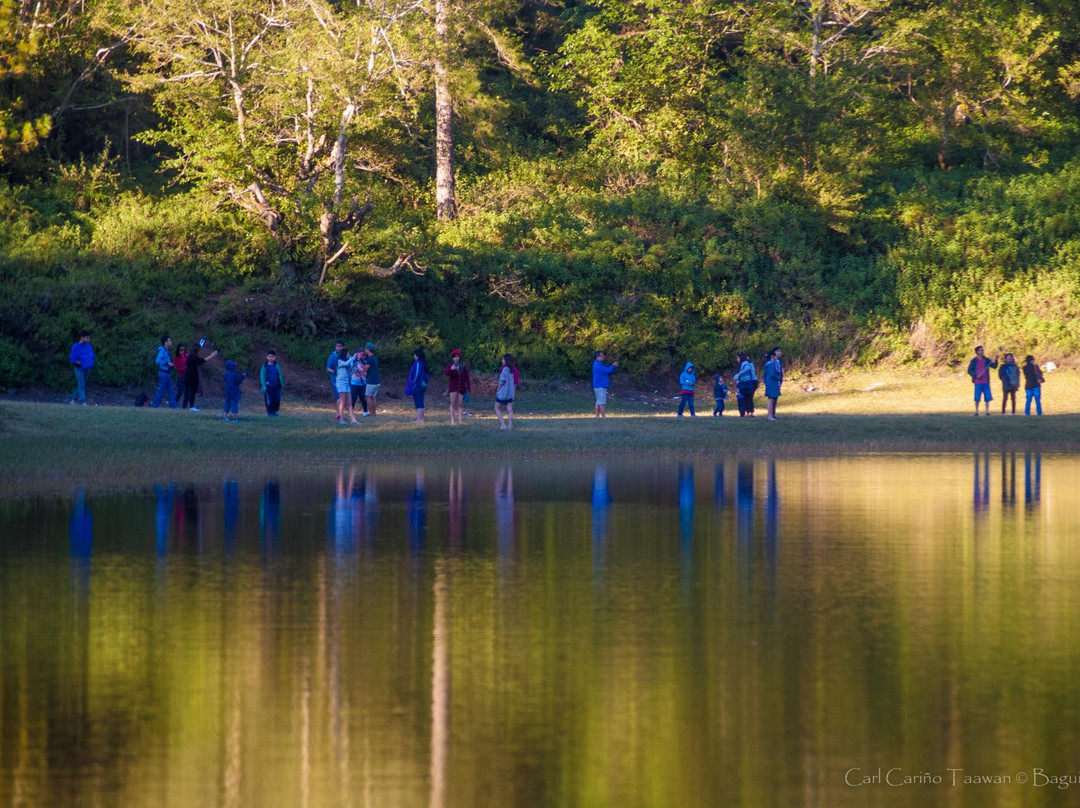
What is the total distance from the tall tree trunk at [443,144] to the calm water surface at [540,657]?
81.1 feet

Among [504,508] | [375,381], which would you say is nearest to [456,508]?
[504,508]

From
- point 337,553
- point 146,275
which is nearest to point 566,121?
point 146,275

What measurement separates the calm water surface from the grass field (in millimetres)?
5530

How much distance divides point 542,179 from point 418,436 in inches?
767

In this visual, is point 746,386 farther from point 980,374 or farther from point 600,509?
point 600,509

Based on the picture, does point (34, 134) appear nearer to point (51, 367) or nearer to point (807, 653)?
point (51, 367)

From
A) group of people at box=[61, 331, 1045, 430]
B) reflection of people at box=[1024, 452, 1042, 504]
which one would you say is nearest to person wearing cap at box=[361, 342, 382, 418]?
group of people at box=[61, 331, 1045, 430]

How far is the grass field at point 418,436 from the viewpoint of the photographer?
2280 centimetres

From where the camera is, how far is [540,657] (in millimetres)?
9875

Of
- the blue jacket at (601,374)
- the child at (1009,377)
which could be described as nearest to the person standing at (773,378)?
the blue jacket at (601,374)

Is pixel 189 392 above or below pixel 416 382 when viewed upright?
below

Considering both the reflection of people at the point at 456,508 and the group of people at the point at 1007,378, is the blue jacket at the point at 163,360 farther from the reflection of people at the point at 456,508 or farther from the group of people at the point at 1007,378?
the group of people at the point at 1007,378

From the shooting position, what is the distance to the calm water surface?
7527 millimetres

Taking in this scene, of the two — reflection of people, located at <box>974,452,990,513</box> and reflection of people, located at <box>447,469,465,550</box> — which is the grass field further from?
reflection of people, located at <box>974,452,990,513</box>
